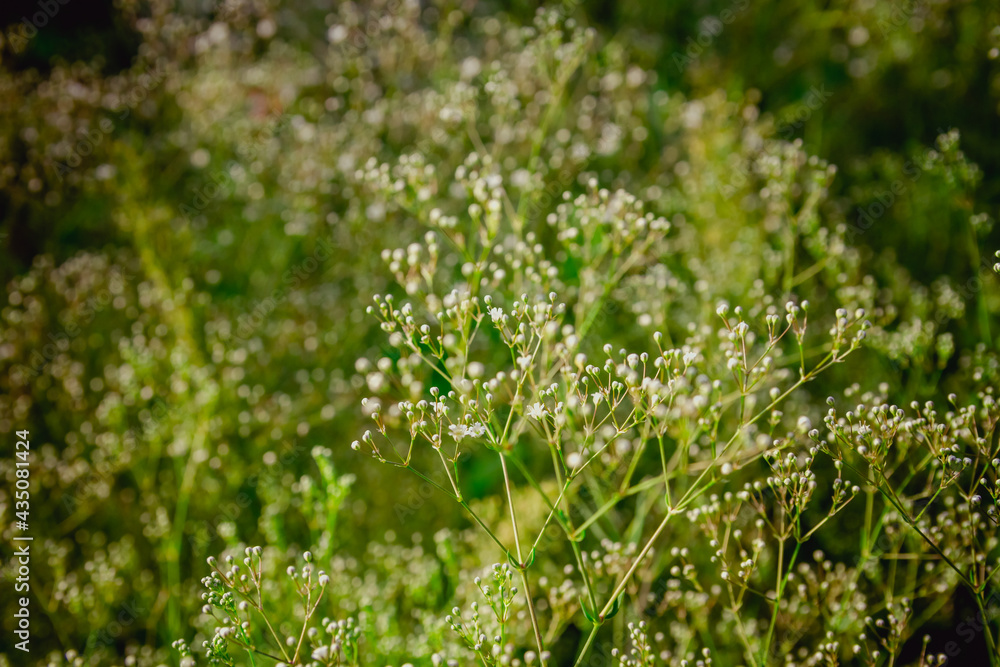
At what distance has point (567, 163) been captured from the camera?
3936mm

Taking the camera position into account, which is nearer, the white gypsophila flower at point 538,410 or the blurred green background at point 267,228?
the white gypsophila flower at point 538,410

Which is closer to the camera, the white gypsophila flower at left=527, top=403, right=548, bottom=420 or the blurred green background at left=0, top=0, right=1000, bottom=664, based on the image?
the white gypsophila flower at left=527, top=403, right=548, bottom=420

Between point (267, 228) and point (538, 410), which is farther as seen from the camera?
point (267, 228)

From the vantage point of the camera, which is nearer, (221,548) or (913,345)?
(913,345)

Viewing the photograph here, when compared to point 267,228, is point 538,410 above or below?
above

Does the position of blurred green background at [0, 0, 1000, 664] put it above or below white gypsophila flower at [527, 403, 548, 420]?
below

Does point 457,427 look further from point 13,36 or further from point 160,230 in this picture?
point 13,36

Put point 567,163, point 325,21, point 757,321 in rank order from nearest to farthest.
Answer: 1. point 757,321
2. point 567,163
3. point 325,21

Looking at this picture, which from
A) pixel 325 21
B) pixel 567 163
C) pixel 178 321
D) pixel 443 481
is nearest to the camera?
pixel 443 481

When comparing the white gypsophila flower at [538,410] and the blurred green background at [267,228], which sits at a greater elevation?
the white gypsophila flower at [538,410]

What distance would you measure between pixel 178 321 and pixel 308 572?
2452 millimetres

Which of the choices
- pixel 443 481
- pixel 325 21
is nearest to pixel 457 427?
pixel 443 481

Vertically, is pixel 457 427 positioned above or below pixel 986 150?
above

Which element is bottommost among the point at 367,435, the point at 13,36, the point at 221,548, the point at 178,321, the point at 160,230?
the point at 221,548
